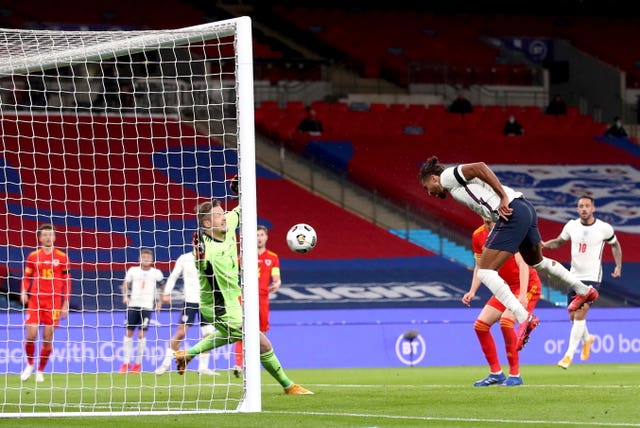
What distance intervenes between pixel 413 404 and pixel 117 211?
14819mm

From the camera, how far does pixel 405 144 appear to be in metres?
32.3

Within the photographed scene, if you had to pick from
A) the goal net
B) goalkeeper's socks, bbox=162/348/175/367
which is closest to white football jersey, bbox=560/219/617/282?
the goal net

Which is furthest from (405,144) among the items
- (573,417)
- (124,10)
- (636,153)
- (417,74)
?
(573,417)

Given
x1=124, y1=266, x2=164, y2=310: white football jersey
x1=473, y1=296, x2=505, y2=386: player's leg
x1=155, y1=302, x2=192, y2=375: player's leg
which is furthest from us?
x1=124, y1=266, x2=164, y2=310: white football jersey

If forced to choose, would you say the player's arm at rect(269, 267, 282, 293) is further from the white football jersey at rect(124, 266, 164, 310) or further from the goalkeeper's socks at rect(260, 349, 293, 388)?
the goalkeeper's socks at rect(260, 349, 293, 388)

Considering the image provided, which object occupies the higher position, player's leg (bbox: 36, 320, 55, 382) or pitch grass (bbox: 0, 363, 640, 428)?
pitch grass (bbox: 0, 363, 640, 428)

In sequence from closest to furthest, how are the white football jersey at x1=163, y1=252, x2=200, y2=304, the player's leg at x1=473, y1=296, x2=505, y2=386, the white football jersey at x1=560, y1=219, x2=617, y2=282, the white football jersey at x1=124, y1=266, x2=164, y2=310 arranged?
the player's leg at x1=473, y1=296, x2=505, y2=386 → the white football jersey at x1=560, y1=219, x2=617, y2=282 → the white football jersey at x1=163, y1=252, x2=200, y2=304 → the white football jersey at x1=124, y1=266, x2=164, y2=310

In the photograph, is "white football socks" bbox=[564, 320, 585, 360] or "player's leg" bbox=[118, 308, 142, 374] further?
"player's leg" bbox=[118, 308, 142, 374]

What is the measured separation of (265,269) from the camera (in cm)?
1656

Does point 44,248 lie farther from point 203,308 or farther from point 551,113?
point 551,113

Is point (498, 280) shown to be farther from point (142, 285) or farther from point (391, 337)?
point (391, 337)

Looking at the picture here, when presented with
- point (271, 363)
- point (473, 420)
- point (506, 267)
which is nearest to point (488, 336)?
point (506, 267)

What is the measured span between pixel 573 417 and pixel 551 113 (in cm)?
2683

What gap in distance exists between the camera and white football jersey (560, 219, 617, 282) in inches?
699
